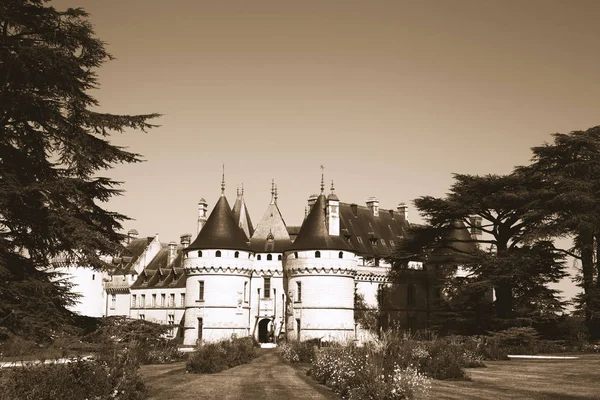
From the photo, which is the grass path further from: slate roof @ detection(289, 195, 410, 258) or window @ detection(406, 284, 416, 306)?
window @ detection(406, 284, 416, 306)

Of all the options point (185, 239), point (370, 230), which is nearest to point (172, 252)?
point (185, 239)

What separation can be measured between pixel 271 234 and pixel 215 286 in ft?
19.9

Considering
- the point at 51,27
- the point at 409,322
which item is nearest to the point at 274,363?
the point at 51,27

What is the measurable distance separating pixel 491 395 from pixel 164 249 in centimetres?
4402

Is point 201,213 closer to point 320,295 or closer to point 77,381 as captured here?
point 320,295

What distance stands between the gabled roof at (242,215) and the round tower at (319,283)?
665 centimetres

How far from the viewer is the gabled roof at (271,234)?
141 ft

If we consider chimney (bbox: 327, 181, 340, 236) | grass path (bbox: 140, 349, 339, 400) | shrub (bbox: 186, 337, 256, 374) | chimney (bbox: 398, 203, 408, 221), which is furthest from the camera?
chimney (bbox: 398, 203, 408, 221)

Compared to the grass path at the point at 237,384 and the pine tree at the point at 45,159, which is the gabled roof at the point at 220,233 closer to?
the grass path at the point at 237,384

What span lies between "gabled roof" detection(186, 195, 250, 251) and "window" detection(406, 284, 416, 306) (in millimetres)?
13358

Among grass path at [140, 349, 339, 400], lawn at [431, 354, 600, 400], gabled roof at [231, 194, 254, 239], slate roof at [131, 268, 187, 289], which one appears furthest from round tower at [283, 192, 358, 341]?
lawn at [431, 354, 600, 400]

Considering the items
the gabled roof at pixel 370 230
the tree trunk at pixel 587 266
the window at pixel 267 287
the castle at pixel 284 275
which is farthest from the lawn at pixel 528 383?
the gabled roof at pixel 370 230

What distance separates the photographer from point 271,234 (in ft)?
144

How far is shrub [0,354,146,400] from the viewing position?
37.7 feet
